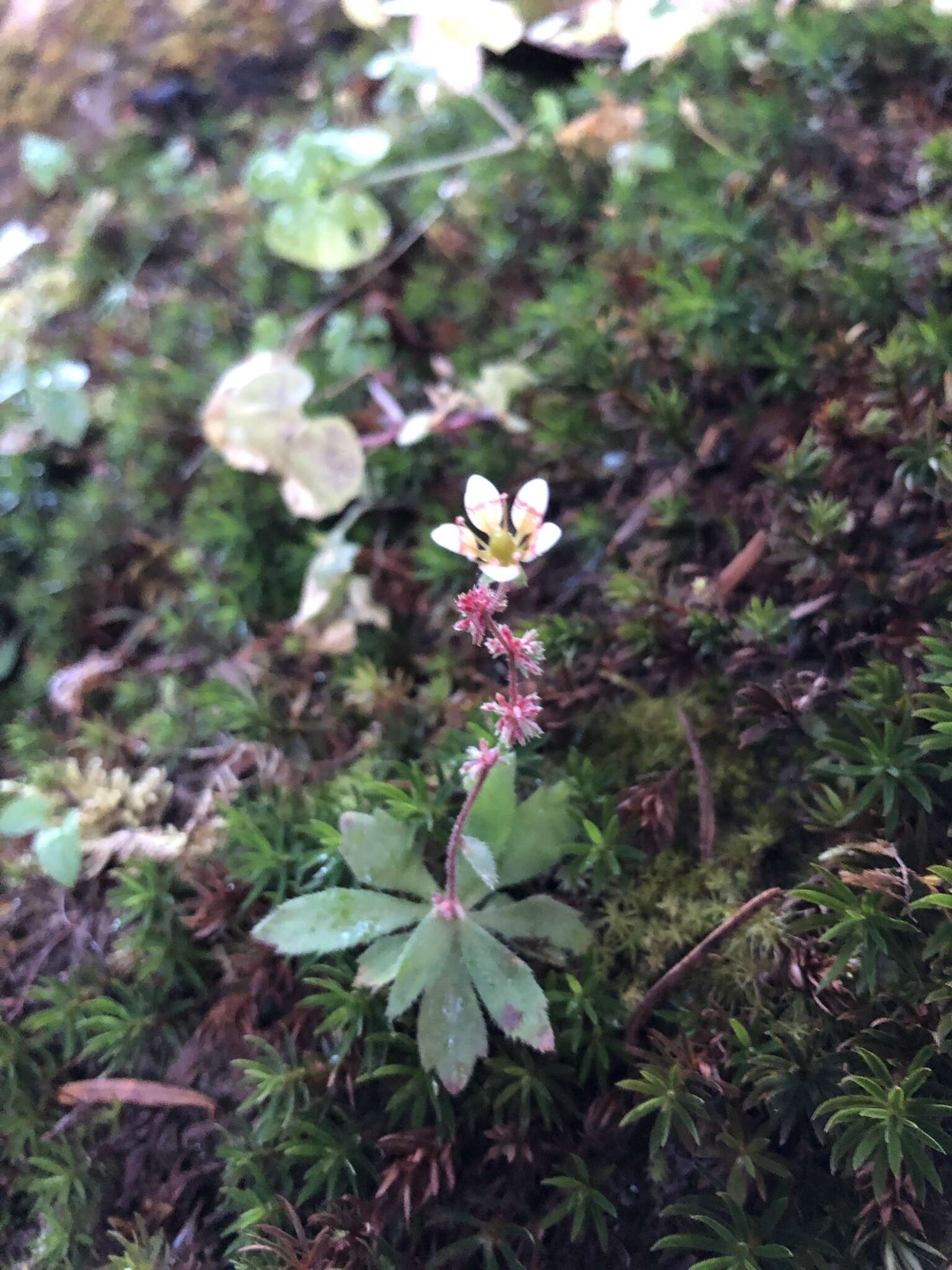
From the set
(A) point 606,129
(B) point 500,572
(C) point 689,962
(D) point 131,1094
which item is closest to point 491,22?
(A) point 606,129

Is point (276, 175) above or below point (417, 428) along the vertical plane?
above

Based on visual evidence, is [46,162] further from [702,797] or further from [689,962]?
[689,962]

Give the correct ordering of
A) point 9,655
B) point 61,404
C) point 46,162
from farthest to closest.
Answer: point 46,162
point 61,404
point 9,655

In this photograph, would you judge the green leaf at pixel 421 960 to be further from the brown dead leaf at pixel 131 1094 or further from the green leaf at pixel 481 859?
the brown dead leaf at pixel 131 1094

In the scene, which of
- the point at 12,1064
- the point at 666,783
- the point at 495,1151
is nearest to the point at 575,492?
the point at 666,783

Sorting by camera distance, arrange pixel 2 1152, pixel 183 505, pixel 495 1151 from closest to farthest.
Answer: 1. pixel 495 1151
2. pixel 2 1152
3. pixel 183 505

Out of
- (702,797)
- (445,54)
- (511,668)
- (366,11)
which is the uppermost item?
(366,11)

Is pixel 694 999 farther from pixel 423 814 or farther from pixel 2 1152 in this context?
pixel 2 1152
